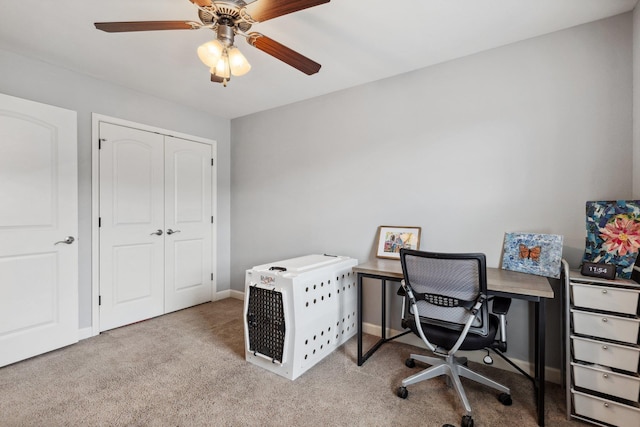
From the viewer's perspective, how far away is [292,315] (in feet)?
6.82

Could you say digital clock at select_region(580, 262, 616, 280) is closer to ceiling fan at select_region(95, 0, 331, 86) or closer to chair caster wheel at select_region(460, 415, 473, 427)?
chair caster wheel at select_region(460, 415, 473, 427)

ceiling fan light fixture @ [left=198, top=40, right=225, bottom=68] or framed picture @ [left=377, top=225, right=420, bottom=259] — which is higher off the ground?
ceiling fan light fixture @ [left=198, top=40, right=225, bottom=68]

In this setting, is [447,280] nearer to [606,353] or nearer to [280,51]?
[606,353]

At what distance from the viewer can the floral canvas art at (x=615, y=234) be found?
163 centimetres

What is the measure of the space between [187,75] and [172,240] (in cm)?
177

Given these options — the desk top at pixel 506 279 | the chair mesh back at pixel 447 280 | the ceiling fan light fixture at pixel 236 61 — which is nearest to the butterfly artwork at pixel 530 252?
the desk top at pixel 506 279

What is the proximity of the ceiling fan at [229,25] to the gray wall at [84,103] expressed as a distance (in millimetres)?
1540

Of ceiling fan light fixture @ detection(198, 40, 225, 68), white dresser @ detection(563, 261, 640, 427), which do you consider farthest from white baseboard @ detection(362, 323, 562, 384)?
ceiling fan light fixture @ detection(198, 40, 225, 68)

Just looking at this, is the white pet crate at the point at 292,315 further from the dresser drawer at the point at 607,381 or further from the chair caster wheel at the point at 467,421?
the dresser drawer at the point at 607,381

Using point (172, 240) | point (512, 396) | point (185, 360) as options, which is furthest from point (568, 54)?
point (172, 240)

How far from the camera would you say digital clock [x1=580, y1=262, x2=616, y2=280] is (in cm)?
161

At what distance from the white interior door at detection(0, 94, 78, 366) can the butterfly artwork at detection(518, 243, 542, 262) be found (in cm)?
355

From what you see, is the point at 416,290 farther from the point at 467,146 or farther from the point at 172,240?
the point at 172,240

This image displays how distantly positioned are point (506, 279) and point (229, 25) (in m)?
2.17
